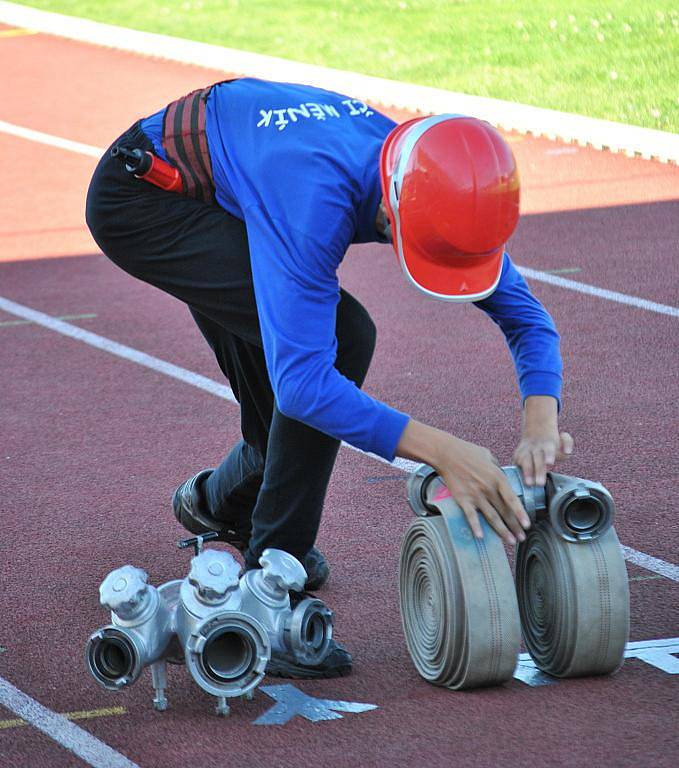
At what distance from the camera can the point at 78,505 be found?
569 cm

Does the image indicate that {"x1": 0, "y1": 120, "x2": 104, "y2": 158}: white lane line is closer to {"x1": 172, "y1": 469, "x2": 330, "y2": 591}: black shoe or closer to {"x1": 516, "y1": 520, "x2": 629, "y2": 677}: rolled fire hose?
{"x1": 172, "y1": 469, "x2": 330, "y2": 591}: black shoe

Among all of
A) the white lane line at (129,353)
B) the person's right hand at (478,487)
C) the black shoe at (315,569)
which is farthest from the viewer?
the white lane line at (129,353)

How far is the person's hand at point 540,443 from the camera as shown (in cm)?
400

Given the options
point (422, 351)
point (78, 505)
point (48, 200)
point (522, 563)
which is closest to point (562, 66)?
point (48, 200)

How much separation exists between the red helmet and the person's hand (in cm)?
53

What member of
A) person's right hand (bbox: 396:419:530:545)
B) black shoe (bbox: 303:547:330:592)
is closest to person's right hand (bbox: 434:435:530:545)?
person's right hand (bbox: 396:419:530:545)

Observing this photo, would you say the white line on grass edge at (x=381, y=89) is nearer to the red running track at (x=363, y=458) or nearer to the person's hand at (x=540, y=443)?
the red running track at (x=363, y=458)

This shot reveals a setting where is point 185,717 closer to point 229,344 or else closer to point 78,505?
point 229,344

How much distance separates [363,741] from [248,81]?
1872 mm

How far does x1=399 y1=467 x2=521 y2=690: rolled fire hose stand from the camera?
151 inches

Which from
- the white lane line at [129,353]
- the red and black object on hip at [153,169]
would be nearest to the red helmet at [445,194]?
the red and black object on hip at [153,169]

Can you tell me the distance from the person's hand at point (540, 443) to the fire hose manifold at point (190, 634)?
2.35ft

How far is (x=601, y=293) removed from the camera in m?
8.37

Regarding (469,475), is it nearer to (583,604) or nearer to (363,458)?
(583,604)
